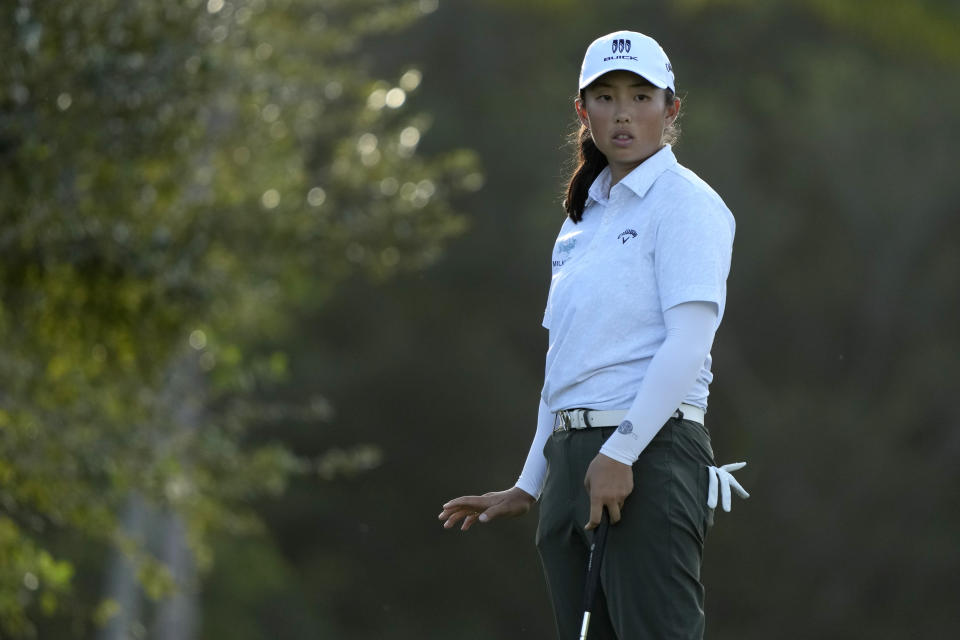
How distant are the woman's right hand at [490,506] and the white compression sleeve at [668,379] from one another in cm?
47

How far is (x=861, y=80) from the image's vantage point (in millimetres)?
26000

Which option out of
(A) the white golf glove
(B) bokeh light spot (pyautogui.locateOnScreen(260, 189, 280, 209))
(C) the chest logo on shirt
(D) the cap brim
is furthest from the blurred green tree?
(A) the white golf glove

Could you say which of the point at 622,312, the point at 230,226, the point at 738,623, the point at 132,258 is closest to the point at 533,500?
the point at 622,312

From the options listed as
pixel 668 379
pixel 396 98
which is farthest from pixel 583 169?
pixel 396 98

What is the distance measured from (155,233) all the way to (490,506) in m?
3.80

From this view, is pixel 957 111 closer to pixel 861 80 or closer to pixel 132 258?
pixel 861 80

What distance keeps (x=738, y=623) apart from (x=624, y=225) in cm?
2230

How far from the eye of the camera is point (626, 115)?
Answer: 3719 mm

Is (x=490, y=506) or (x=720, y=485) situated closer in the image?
(x=720, y=485)

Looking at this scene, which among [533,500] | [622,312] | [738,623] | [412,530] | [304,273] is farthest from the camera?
[412,530]

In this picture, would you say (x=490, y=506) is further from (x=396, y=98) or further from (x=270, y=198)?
(x=396, y=98)

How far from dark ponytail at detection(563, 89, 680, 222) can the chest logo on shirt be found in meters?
0.06

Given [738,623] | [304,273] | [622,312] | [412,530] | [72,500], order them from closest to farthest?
[622,312] < [72,500] < [304,273] < [738,623] < [412,530]

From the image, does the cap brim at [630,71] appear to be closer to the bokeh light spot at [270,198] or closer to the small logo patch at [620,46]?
the small logo patch at [620,46]
